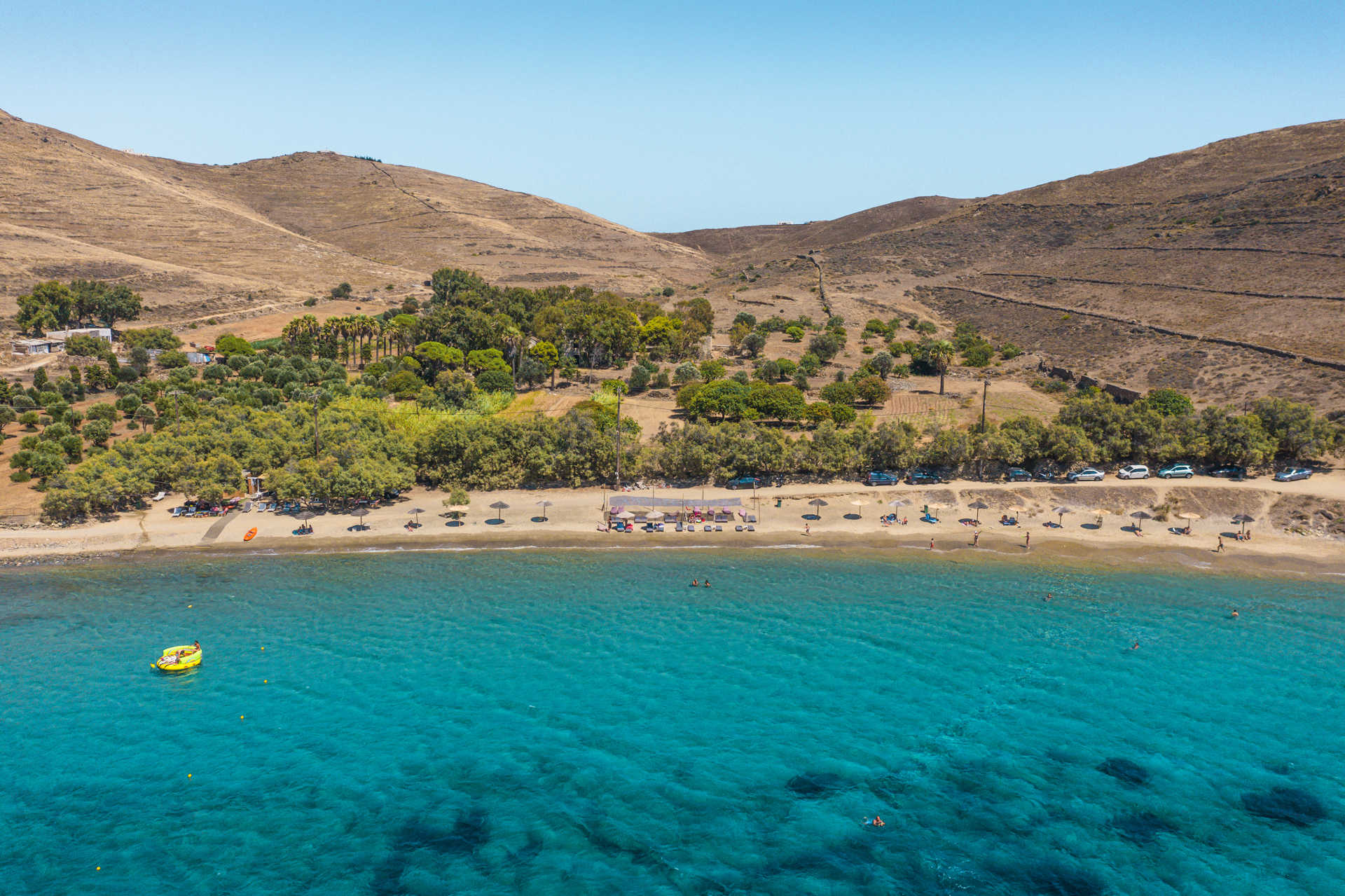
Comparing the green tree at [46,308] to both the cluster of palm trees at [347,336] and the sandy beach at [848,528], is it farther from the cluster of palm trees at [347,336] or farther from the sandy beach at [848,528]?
the sandy beach at [848,528]

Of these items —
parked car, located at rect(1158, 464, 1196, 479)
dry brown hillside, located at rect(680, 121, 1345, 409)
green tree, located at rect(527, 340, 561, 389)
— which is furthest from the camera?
green tree, located at rect(527, 340, 561, 389)

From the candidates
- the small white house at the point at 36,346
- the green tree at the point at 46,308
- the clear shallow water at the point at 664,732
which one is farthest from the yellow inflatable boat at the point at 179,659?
the green tree at the point at 46,308

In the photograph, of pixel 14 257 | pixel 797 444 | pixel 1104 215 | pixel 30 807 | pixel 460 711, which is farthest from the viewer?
pixel 1104 215

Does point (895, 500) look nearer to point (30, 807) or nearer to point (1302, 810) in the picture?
point (1302, 810)

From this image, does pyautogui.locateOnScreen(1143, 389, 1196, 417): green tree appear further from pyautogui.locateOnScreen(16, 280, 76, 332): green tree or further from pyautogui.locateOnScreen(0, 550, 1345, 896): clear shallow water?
pyautogui.locateOnScreen(16, 280, 76, 332): green tree

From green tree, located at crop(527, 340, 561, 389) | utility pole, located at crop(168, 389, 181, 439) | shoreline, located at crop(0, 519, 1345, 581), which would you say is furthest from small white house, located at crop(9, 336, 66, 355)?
shoreline, located at crop(0, 519, 1345, 581)

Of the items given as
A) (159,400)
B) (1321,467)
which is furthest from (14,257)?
(1321,467)
